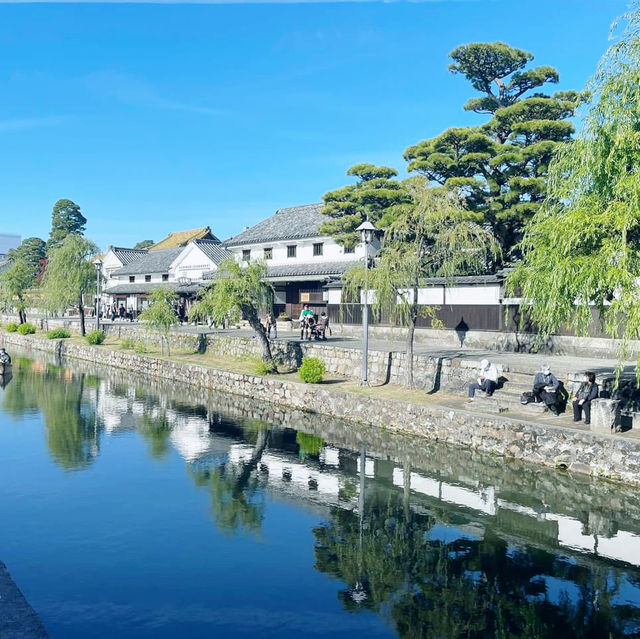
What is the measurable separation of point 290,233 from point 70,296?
1571 cm

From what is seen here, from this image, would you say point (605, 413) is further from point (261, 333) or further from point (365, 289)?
point (261, 333)

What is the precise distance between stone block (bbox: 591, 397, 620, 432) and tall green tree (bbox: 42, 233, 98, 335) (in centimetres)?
3475

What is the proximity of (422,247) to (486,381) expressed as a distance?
5009 millimetres

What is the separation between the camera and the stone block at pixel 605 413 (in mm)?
13305

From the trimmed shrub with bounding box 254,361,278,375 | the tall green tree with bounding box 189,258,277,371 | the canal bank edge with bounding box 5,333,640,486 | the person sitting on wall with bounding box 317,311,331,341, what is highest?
the tall green tree with bounding box 189,258,277,371

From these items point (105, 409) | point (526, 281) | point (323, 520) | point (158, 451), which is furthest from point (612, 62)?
point (105, 409)

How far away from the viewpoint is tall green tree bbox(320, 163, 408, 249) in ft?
93.6

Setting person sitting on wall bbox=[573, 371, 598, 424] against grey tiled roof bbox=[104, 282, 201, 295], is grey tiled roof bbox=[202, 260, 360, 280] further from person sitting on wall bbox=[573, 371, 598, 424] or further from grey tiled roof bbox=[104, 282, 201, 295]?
person sitting on wall bbox=[573, 371, 598, 424]

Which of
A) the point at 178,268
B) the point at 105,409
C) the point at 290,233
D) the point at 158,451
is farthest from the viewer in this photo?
the point at 178,268

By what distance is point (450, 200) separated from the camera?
63.4 feet

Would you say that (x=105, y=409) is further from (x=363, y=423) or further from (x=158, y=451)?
(x=363, y=423)

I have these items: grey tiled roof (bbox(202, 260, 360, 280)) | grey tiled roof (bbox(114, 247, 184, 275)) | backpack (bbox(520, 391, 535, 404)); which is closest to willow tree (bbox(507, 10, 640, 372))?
backpack (bbox(520, 391, 535, 404))

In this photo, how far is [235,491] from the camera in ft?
42.7

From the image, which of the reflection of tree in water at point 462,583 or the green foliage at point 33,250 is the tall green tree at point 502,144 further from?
the green foliage at point 33,250
